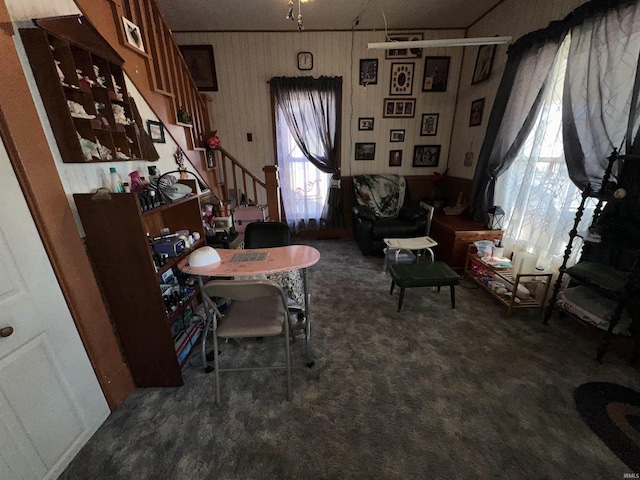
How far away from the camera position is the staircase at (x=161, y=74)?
1.87m

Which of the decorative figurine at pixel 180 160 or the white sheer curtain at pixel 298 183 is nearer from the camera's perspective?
the decorative figurine at pixel 180 160

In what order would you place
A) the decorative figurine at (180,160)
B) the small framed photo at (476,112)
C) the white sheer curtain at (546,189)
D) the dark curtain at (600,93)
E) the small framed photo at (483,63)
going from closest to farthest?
the dark curtain at (600,93)
the white sheer curtain at (546,189)
the decorative figurine at (180,160)
the small framed photo at (483,63)
the small framed photo at (476,112)

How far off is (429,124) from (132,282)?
4510 mm

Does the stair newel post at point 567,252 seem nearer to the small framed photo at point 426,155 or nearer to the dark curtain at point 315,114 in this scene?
the small framed photo at point 426,155

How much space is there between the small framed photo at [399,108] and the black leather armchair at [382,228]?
1.62 meters

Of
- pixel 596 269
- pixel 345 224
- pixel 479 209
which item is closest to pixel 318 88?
pixel 345 224

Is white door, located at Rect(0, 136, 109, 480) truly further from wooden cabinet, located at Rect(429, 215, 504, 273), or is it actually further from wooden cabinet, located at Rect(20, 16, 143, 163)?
wooden cabinet, located at Rect(429, 215, 504, 273)

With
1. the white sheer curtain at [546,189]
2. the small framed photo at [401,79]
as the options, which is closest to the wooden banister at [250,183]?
the small framed photo at [401,79]

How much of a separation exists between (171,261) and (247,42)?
11.8 feet

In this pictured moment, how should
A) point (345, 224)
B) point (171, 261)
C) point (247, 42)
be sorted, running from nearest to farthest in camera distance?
point (171, 261) → point (247, 42) → point (345, 224)

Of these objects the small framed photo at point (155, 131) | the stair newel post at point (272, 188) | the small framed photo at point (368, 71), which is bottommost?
the stair newel post at point (272, 188)

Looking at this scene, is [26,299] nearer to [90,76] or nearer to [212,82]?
[90,76]

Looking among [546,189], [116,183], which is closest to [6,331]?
[116,183]

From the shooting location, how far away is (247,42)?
3.73 m
